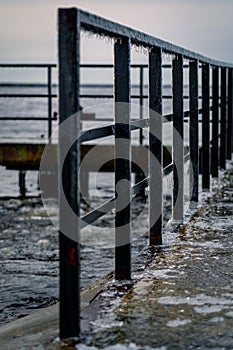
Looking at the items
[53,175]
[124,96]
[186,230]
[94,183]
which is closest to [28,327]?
[124,96]

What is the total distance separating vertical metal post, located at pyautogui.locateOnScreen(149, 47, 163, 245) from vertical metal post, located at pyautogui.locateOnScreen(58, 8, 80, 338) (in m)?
1.61

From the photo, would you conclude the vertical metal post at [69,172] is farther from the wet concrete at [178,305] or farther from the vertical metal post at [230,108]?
the vertical metal post at [230,108]

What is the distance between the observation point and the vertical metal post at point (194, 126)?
6176 mm

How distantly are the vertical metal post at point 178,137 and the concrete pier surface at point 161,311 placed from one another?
0.90m

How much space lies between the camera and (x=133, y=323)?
3150mm

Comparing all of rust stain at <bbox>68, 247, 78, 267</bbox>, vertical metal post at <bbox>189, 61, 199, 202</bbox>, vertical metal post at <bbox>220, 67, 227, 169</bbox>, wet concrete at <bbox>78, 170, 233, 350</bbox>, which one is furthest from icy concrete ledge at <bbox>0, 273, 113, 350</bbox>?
vertical metal post at <bbox>220, 67, 227, 169</bbox>

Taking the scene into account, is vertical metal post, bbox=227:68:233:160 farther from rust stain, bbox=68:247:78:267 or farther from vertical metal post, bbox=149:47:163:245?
rust stain, bbox=68:247:78:267

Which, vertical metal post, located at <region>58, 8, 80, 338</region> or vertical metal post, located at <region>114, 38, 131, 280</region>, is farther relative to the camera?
vertical metal post, located at <region>114, 38, 131, 280</region>

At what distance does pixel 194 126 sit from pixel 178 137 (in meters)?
0.90

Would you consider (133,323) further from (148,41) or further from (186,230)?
(186,230)

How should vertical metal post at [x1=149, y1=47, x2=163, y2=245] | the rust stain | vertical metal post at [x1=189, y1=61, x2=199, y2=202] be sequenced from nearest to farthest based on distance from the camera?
1. the rust stain
2. vertical metal post at [x1=149, y1=47, x2=163, y2=245]
3. vertical metal post at [x1=189, y1=61, x2=199, y2=202]

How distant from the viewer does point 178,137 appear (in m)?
5.46

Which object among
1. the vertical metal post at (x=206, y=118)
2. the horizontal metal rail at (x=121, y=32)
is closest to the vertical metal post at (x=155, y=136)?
the horizontal metal rail at (x=121, y=32)

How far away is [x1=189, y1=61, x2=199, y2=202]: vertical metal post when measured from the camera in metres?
6.18
